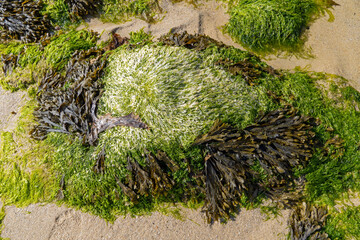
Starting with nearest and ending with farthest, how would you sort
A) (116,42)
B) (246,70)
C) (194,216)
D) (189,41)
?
(194,216)
(246,70)
(189,41)
(116,42)

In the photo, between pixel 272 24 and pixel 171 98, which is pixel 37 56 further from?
pixel 272 24

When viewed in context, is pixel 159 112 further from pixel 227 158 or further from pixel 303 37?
pixel 303 37

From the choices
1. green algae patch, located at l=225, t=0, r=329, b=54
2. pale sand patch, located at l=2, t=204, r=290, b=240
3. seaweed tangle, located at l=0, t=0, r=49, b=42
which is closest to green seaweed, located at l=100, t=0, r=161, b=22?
seaweed tangle, located at l=0, t=0, r=49, b=42

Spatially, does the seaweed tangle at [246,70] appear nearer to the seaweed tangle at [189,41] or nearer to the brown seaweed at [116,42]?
the seaweed tangle at [189,41]

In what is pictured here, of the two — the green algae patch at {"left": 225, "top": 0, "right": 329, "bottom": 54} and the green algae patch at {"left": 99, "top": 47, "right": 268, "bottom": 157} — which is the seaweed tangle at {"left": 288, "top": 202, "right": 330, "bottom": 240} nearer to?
the green algae patch at {"left": 99, "top": 47, "right": 268, "bottom": 157}

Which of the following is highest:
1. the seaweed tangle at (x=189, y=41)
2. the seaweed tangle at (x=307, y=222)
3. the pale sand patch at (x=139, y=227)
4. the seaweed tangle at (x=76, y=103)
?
the seaweed tangle at (x=189, y=41)

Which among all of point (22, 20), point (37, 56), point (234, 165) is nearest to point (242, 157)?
point (234, 165)

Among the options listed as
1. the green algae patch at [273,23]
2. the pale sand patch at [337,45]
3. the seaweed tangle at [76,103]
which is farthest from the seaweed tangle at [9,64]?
the pale sand patch at [337,45]
